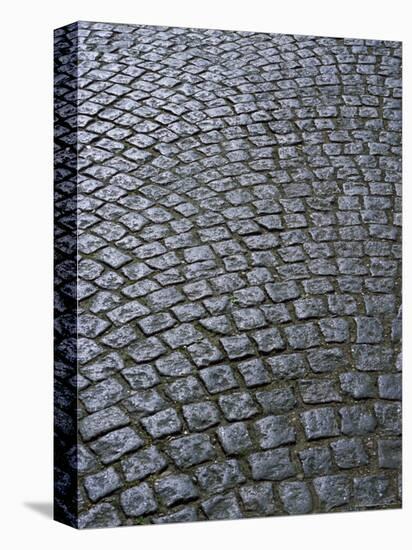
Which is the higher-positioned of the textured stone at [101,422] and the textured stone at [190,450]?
the textured stone at [101,422]

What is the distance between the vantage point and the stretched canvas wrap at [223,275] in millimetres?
9234

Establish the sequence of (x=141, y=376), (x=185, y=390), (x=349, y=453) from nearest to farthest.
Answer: (x=141, y=376) → (x=185, y=390) → (x=349, y=453)

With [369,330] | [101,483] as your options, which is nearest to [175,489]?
[101,483]

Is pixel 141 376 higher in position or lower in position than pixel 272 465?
higher

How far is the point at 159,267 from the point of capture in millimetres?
9391

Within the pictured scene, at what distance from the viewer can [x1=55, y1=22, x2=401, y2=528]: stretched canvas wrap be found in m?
9.23

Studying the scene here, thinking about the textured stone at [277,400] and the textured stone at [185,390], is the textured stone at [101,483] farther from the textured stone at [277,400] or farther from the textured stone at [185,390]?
the textured stone at [277,400]

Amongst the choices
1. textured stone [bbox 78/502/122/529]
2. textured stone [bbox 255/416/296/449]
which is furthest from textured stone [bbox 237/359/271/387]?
textured stone [bbox 78/502/122/529]

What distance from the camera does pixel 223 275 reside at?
9.59 metres

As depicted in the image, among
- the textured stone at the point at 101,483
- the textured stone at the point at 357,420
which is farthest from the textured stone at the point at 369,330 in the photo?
the textured stone at the point at 101,483

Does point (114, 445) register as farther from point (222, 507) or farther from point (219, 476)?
point (222, 507)

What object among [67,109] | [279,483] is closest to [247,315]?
[279,483]

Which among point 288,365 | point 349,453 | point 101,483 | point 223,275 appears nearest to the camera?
point 101,483

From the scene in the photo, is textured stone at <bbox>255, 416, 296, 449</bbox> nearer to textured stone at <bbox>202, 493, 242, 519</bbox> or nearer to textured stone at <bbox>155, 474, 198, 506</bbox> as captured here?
textured stone at <bbox>202, 493, 242, 519</bbox>
